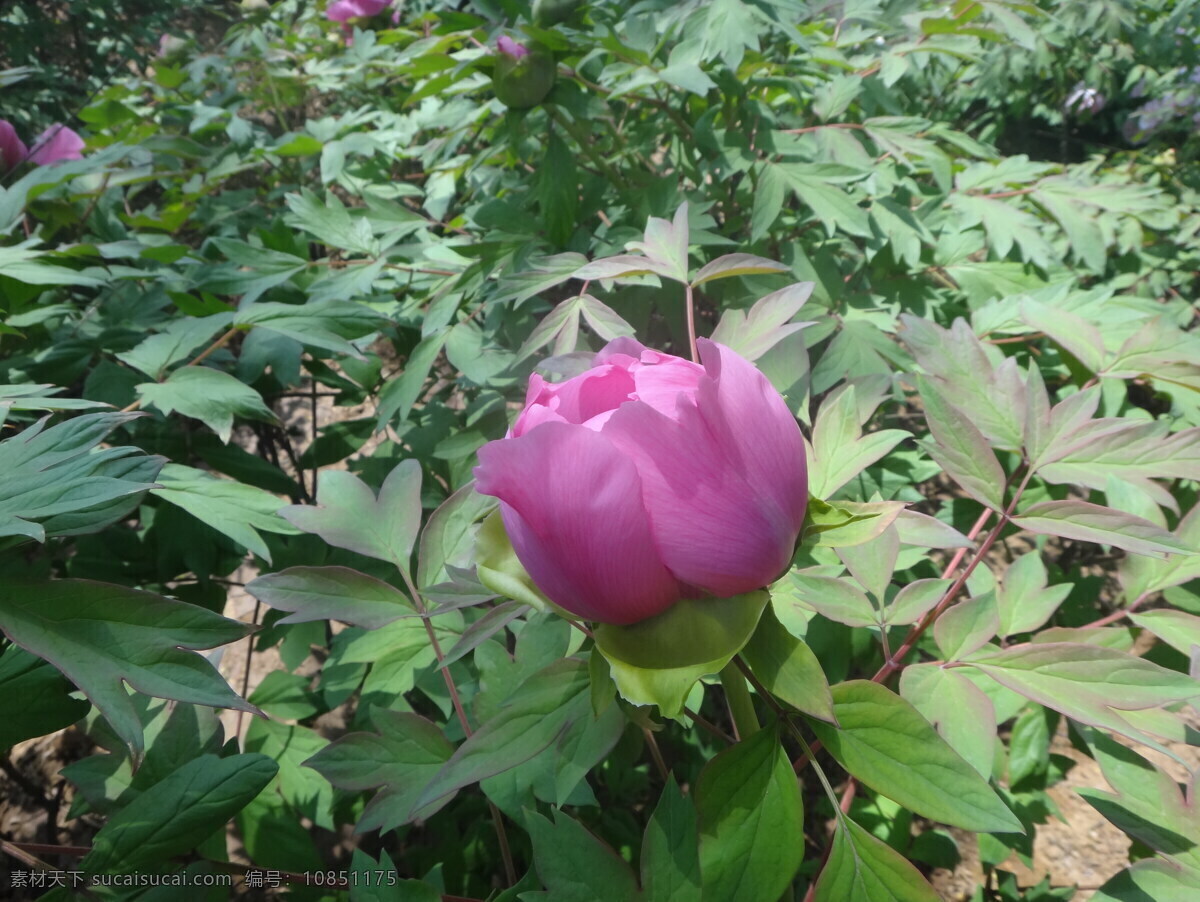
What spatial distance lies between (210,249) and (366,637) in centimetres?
93

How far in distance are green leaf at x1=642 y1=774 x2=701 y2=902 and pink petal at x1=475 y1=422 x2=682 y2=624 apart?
15 cm

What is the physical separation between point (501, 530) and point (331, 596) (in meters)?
0.20

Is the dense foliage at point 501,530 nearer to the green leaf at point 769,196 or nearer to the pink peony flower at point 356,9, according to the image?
the green leaf at point 769,196

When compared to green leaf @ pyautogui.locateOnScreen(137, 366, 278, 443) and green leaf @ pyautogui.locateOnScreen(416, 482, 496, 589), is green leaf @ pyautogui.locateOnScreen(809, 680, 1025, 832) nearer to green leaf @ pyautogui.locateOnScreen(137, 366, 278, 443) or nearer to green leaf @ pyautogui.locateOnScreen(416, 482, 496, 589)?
green leaf @ pyautogui.locateOnScreen(416, 482, 496, 589)

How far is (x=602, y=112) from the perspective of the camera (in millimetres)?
1027

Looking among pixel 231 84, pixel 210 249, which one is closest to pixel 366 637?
pixel 210 249

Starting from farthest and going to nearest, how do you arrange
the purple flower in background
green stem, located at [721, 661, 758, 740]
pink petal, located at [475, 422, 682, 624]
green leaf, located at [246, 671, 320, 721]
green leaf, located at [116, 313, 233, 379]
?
the purple flower in background → green leaf, located at [246, 671, 320, 721] → green leaf, located at [116, 313, 233, 379] → green stem, located at [721, 661, 758, 740] → pink petal, located at [475, 422, 682, 624]

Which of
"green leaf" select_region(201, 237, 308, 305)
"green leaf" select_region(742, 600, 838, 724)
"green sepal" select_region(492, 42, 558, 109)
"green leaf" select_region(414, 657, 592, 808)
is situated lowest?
"green leaf" select_region(414, 657, 592, 808)

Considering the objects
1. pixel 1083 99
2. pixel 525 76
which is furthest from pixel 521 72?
pixel 1083 99

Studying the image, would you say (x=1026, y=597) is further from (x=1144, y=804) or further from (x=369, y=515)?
(x=369, y=515)

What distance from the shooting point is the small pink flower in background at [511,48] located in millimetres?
913

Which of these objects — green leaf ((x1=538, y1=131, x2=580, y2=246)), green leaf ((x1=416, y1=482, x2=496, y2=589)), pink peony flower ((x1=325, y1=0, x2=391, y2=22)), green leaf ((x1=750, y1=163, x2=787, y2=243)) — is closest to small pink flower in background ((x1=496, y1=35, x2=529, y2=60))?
green leaf ((x1=538, y1=131, x2=580, y2=246))

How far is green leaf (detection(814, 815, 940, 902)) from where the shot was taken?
1.43 feet

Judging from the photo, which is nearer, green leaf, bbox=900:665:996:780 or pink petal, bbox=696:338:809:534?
pink petal, bbox=696:338:809:534
